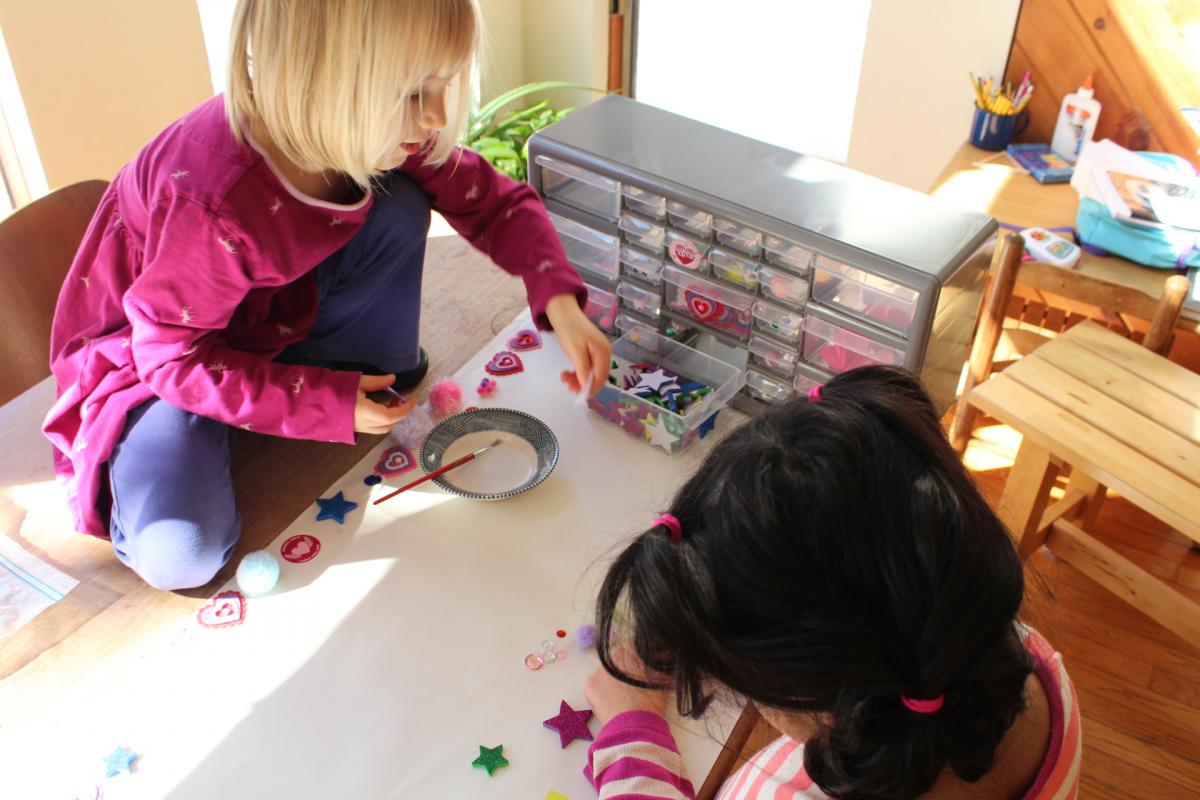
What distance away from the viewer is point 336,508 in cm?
122

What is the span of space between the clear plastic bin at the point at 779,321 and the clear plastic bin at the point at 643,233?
0.16 metres

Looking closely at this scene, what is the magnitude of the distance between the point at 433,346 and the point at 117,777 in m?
0.78

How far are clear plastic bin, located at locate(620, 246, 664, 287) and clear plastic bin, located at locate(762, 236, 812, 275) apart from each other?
0.18 meters

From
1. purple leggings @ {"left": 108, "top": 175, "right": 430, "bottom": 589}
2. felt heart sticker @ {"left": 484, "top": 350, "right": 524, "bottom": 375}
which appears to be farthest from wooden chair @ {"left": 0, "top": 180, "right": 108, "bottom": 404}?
felt heart sticker @ {"left": 484, "top": 350, "right": 524, "bottom": 375}

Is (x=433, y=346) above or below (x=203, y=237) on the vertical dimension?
below

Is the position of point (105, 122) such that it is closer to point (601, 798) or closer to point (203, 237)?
point (203, 237)

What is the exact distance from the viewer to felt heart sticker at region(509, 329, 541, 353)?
149 cm

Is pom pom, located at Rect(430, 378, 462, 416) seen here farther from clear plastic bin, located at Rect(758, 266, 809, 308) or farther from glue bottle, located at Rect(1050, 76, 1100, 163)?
glue bottle, located at Rect(1050, 76, 1100, 163)

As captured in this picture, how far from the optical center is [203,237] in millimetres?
1064

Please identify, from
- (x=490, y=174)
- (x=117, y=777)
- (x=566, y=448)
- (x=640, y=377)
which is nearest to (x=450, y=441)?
(x=566, y=448)

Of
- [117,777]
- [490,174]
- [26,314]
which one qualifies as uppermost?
[490,174]

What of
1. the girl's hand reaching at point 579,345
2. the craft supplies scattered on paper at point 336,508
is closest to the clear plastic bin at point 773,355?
the girl's hand reaching at point 579,345

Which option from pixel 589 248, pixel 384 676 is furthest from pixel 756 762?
pixel 589 248

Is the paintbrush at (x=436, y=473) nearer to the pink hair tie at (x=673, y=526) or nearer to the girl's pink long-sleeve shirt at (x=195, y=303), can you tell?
the girl's pink long-sleeve shirt at (x=195, y=303)
